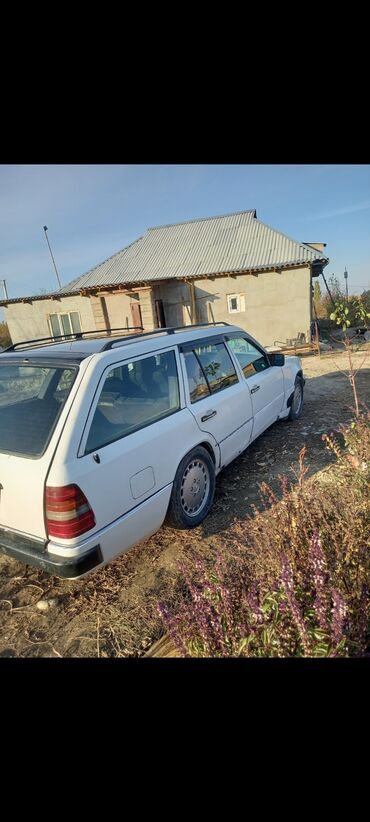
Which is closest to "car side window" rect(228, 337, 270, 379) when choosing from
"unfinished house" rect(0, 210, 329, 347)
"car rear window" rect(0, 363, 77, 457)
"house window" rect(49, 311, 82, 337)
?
"car rear window" rect(0, 363, 77, 457)

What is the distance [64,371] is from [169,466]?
3.37 feet

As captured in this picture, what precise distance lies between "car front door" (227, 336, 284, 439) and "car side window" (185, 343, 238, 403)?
24 cm

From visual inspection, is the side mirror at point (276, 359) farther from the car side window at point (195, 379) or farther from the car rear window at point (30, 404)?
the car rear window at point (30, 404)

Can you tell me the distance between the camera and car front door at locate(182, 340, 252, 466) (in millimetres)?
3213

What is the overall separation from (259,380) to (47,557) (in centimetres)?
310

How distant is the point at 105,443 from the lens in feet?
7.19

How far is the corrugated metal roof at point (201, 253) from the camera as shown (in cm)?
1395

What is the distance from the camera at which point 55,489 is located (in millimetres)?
1923
